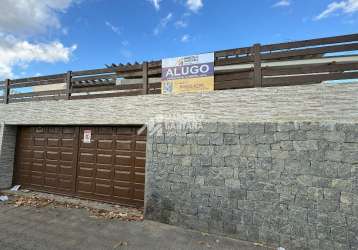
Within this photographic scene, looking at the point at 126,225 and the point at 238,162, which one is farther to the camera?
the point at 126,225

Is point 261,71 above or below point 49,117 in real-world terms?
above

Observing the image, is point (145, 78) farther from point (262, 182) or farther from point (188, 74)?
point (262, 182)

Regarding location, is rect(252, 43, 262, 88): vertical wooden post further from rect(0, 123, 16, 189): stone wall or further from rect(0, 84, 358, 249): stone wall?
rect(0, 123, 16, 189): stone wall

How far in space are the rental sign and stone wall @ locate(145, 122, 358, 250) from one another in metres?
1.14

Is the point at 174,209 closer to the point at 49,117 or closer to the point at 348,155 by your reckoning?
the point at 348,155

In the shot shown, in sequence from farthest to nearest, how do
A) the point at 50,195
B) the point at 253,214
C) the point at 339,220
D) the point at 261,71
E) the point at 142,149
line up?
the point at 50,195 → the point at 142,149 → the point at 261,71 → the point at 253,214 → the point at 339,220

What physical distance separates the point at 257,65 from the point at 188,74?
5.84ft

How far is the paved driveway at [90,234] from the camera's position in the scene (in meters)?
4.89

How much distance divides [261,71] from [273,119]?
1.29m

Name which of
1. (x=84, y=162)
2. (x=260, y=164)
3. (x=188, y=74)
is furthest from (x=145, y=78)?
(x=260, y=164)

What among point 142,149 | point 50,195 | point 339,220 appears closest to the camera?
point 339,220

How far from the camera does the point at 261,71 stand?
583 centimetres

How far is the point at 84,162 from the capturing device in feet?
26.3

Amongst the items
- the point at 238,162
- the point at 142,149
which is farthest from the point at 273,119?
the point at 142,149
